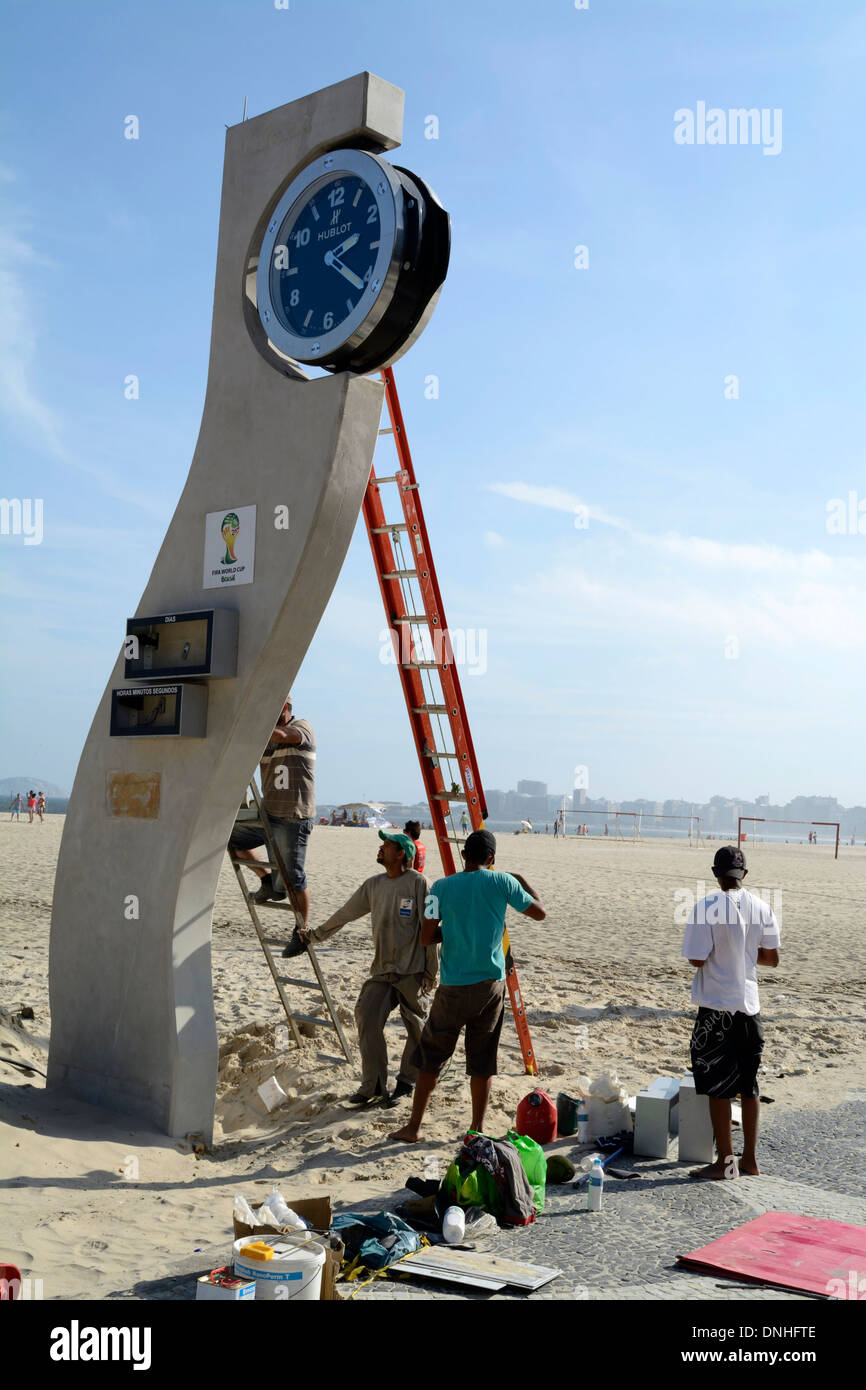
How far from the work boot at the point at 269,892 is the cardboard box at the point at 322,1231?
12.1 ft

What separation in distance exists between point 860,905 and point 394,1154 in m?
19.0

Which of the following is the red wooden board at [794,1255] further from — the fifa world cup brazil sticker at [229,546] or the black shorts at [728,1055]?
the fifa world cup brazil sticker at [229,546]

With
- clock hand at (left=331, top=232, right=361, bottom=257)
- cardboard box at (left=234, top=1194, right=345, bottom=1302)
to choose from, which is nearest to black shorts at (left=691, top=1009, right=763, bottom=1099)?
cardboard box at (left=234, top=1194, right=345, bottom=1302)

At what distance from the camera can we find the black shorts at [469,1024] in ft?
21.4

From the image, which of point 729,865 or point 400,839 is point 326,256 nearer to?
point 400,839

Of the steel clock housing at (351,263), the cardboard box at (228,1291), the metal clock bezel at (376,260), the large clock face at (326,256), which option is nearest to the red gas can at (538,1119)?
the cardboard box at (228,1291)

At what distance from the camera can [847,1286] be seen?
4.41 meters

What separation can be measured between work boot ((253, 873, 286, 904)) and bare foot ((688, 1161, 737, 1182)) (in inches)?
145

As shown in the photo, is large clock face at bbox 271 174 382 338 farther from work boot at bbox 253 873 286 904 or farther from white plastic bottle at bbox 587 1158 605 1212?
white plastic bottle at bbox 587 1158 605 1212

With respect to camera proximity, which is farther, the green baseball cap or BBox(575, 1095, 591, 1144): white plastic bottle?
the green baseball cap

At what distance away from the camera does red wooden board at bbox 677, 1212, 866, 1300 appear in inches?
174

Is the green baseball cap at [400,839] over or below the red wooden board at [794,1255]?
over

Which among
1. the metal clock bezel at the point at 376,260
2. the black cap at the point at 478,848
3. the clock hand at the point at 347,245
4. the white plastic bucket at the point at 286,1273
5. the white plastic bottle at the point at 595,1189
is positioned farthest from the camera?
the black cap at the point at 478,848
